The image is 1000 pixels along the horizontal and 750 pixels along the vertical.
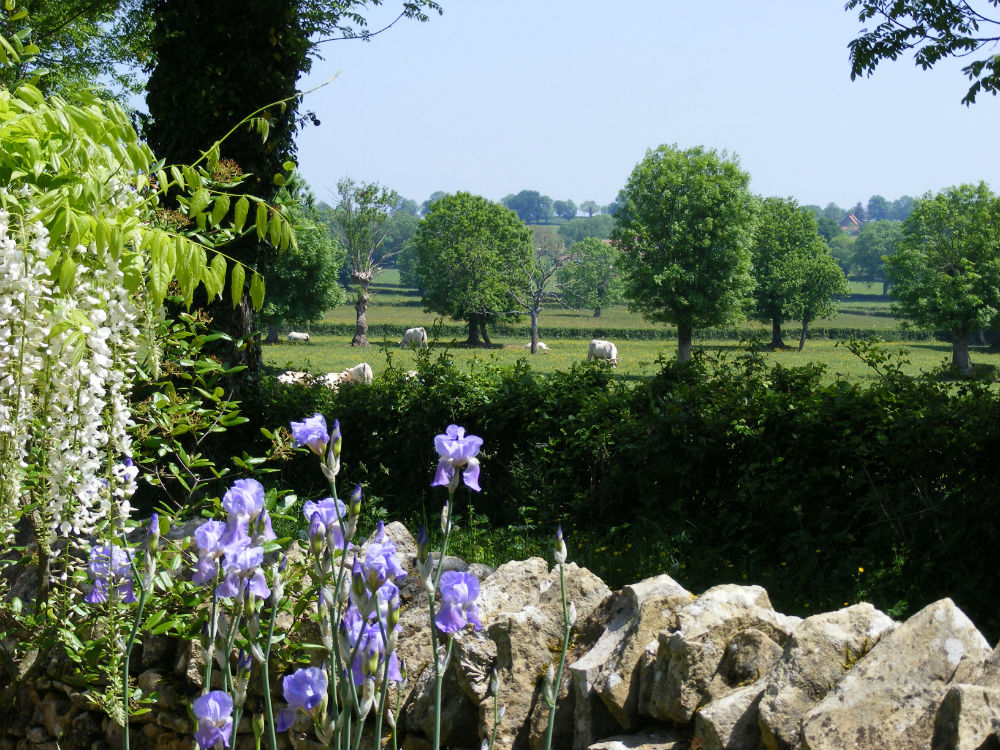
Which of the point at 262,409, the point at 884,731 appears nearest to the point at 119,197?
the point at 884,731

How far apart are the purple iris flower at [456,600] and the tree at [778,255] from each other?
185 ft

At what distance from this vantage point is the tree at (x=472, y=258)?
6188cm

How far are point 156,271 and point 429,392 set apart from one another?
225 inches

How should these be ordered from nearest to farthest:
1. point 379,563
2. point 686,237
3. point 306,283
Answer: point 379,563, point 306,283, point 686,237

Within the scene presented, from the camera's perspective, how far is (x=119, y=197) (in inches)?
119

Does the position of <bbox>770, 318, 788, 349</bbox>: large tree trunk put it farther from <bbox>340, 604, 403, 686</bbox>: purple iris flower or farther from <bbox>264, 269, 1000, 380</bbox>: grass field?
<bbox>340, 604, 403, 686</bbox>: purple iris flower

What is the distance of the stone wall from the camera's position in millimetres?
2451

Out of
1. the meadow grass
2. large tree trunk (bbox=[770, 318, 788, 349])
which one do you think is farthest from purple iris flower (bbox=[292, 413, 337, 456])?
large tree trunk (bbox=[770, 318, 788, 349])

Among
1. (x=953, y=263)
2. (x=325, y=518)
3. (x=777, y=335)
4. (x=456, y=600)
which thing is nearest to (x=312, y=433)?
(x=325, y=518)

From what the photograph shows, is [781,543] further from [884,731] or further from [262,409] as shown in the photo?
[262,409]

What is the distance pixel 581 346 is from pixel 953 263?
24884 millimetres

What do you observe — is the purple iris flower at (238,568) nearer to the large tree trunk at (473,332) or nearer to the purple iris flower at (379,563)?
the purple iris flower at (379,563)

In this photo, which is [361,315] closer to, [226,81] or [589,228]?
[226,81]

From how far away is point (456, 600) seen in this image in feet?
6.20
